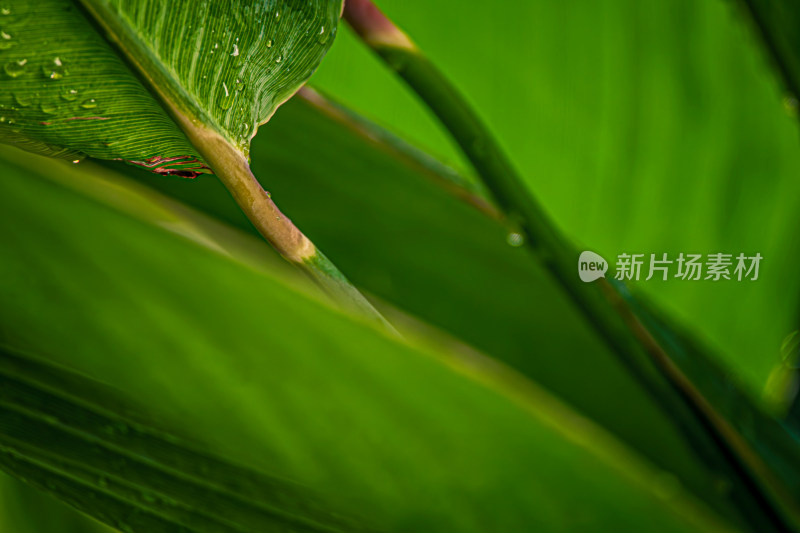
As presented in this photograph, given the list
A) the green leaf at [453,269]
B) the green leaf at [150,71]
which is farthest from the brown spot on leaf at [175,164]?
the green leaf at [453,269]

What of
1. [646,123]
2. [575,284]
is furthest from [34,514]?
[646,123]

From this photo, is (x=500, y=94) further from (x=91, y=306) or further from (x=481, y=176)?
(x=91, y=306)

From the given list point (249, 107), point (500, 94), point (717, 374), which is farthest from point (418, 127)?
point (249, 107)

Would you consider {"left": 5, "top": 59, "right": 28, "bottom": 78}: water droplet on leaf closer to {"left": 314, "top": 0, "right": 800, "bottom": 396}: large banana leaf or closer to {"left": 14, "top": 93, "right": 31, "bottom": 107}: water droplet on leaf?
{"left": 14, "top": 93, "right": 31, "bottom": 107}: water droplet on leaf

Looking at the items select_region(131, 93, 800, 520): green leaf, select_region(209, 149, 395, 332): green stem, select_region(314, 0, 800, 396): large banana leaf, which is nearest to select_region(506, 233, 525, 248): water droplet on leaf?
select_region(131, 93, 800, 520): green leaf

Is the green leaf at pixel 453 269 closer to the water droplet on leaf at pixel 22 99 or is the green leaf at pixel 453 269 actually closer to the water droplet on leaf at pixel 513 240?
the water droplet on leaf at pixel 513 240

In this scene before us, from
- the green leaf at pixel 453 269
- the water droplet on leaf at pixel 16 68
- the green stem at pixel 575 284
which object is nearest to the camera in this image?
the water droplet on leaf at pixel 16 68
